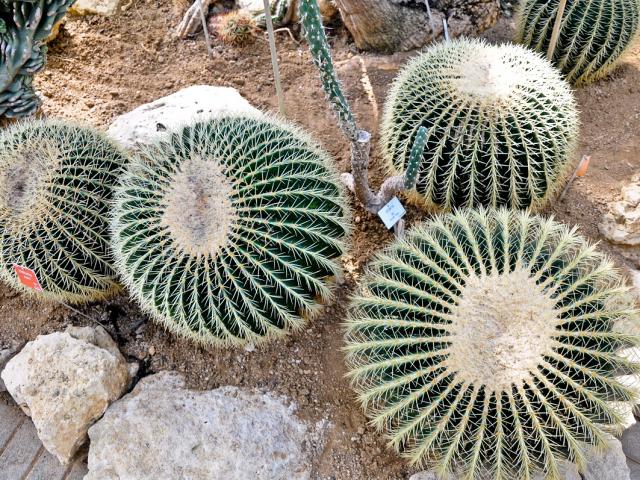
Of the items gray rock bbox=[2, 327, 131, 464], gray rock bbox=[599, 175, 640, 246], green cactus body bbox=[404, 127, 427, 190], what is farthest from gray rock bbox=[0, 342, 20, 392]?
gray rock bbox=[599, 175, 640, 246]

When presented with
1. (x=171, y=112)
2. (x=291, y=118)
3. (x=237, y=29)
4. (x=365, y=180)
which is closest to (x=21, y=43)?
(x=171, y=112)

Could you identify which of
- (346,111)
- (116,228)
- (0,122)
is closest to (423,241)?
(346,111)

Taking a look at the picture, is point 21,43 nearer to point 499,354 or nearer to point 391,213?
point 391,213

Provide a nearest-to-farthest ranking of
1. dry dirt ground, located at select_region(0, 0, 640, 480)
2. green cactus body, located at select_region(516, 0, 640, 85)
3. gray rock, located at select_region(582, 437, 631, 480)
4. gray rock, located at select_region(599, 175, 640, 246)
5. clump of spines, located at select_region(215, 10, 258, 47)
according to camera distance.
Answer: gray rock, located at select_region(582, 437, 631, 480)
dry dirt ground, located at select_region(0, 0, 640, 480)
gray rock, located at select_region(599, 175, 640, 246)
green cactus body, located at select_region(516, 0, 640, 85)
clump of spines, located at select_region(215, 10, 258, 47)

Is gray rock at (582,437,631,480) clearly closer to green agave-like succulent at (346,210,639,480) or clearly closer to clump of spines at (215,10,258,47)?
green agave-like succulent at (346,210,639,480)

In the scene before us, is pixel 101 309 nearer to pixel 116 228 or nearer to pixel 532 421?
pixel 116 228

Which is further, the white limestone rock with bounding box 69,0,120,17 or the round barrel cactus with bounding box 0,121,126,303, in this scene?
the white limestone rock with bounding box 69,0,120,17
